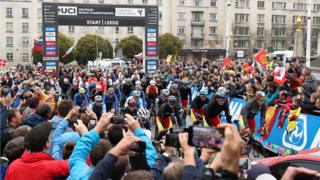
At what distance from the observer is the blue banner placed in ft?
33.0

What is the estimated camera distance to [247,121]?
1103 cm

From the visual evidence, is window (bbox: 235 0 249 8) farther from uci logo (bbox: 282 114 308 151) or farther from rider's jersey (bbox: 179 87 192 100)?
uci logo (bbox: 282 114 308 151)

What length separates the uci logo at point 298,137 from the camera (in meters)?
10.3

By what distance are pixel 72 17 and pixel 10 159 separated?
23.8 metres

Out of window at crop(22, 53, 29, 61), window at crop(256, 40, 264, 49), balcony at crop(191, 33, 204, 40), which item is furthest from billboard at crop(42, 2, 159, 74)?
window at crop(256, 40, 264, 49)

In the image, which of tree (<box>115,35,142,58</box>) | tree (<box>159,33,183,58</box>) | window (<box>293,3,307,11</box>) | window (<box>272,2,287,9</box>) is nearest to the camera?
tree (<box>115,35,142,58</box>)

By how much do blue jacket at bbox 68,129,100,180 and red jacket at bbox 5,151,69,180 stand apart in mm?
292

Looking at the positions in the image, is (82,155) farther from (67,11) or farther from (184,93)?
(67,11)

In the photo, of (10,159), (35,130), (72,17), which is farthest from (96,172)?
(72,17)

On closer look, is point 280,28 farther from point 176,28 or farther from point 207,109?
point 207,109

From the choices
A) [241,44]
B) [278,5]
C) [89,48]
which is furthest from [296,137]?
[278,5]

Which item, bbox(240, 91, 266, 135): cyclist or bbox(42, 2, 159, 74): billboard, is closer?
bbox(240, 91, 266, 135): cyclist

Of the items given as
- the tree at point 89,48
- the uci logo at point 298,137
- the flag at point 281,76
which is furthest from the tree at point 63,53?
the uci logo at point 298,137

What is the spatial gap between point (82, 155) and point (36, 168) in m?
0.49
